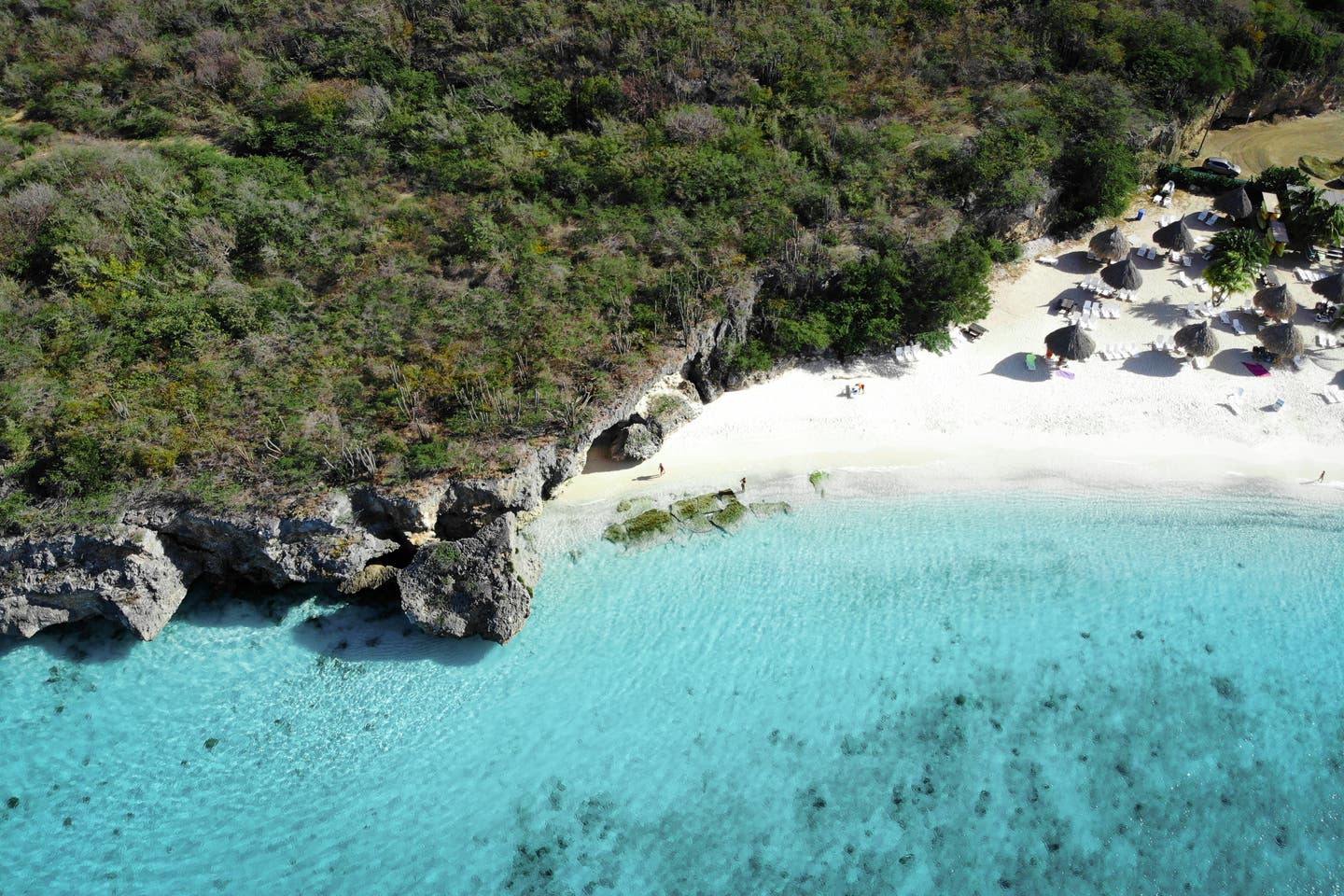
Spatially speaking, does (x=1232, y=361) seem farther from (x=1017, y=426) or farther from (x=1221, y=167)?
(x=1221, y=167)

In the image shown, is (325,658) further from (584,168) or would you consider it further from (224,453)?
(584,168)

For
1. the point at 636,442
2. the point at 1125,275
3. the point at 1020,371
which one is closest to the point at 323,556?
the point at 636,442

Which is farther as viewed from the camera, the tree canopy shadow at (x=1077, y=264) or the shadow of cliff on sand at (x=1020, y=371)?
the tree canopy shadow at (x=1077, y=264)

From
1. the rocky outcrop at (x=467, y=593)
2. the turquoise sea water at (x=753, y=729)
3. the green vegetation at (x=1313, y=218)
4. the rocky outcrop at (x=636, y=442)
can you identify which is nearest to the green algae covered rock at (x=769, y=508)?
the turquoise sea water at (x=753, y=729)

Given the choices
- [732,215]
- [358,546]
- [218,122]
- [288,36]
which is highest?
[288,36]

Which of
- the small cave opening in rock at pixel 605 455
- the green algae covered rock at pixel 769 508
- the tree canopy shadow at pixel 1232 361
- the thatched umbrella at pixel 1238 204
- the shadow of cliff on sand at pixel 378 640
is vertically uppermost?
the thatched umbrella at pixel 1238 204

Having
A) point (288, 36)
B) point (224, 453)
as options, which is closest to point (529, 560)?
point (224, 453)

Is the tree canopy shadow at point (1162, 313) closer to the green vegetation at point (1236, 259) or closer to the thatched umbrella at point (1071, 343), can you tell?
the green vegetation at point (1236, 259)
